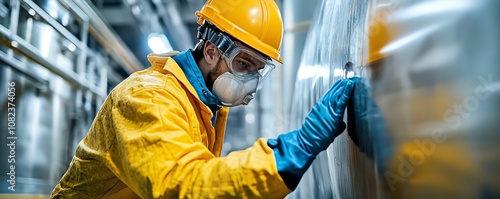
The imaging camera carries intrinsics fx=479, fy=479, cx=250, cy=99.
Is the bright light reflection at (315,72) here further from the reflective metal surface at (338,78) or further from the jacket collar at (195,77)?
the jacket collar at (195,77)

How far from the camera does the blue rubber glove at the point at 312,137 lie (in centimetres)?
90

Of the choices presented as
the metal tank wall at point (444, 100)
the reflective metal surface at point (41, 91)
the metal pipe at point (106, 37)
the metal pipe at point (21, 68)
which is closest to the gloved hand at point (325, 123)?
the metal tank wall at point (444, 100)

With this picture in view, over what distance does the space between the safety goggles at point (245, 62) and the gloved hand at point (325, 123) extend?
379 millimetres

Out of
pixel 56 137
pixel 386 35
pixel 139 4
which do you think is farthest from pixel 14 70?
pixel 386 35

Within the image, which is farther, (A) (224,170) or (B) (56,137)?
(B) (56,137)

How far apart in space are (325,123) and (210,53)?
52 cm

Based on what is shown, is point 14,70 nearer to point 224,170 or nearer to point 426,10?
point 224,170

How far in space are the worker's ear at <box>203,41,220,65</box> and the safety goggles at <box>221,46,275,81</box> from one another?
0.04 metres

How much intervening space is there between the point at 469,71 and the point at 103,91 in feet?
11.7

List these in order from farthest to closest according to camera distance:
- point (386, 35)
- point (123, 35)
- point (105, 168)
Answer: point (123, 35)
point (105, 168)
point (386, 35)

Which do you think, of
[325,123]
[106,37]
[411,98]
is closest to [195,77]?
[325,123]

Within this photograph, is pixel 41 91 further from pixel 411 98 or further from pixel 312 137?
pixel 411 98

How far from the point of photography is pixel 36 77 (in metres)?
2.64

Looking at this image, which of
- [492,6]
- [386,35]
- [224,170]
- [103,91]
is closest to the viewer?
[492,6]
